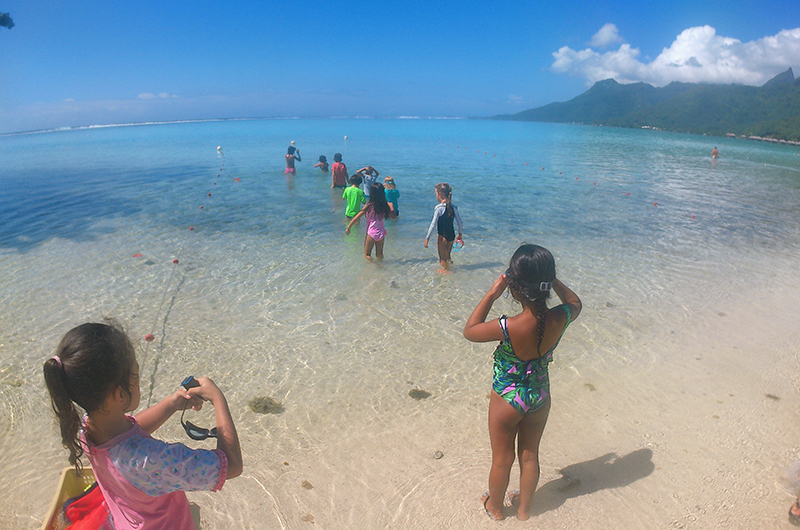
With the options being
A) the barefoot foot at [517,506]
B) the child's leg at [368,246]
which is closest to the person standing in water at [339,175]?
the child's leg at [368,246]

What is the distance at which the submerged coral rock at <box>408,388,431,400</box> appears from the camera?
4859mm

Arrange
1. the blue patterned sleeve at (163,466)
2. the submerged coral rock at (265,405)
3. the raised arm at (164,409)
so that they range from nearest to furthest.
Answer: the blue patterned sleeve at (163,466) → the raised arm at (164,409) → the submerged coral rock at (265,405)

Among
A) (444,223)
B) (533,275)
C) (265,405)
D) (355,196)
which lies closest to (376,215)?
(444,223)

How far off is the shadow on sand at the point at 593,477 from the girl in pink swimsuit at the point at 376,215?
224 inches

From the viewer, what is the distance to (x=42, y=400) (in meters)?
4.80

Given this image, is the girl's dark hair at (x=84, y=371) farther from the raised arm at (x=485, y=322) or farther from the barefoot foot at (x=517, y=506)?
the barefoot foot at (x=517, y=506)

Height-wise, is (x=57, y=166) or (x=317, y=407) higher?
(x=57, y=166)

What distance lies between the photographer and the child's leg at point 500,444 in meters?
2.86

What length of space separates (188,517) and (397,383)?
319 cm

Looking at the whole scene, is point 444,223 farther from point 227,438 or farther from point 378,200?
point 227,438

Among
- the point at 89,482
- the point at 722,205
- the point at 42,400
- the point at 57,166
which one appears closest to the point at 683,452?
the point at 89,482

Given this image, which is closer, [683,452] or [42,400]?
[683,452]

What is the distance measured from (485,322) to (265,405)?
3028 mm

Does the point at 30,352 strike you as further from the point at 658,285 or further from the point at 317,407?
the point at 658,285
